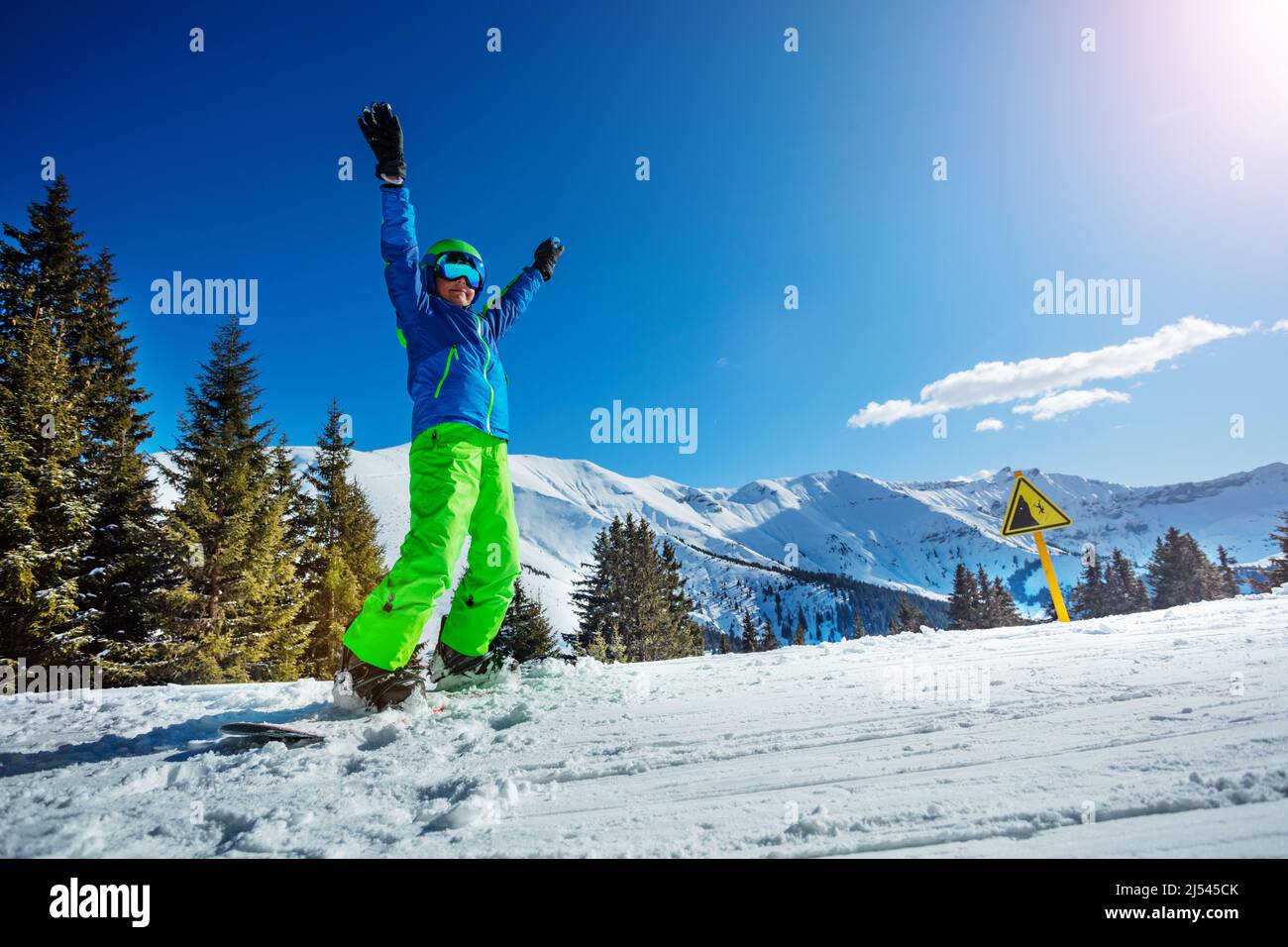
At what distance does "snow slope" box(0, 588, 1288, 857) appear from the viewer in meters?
1.33

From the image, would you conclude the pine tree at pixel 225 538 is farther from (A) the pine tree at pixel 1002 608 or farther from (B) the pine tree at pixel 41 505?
(A) the pine tree at pixel 1002 608

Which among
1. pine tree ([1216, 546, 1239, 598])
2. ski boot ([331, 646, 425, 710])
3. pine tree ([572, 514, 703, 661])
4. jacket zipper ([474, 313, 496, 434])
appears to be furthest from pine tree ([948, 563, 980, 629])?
ski boot ([331, 646, 425, 710])

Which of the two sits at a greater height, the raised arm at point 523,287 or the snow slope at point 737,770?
the raised arm at point 523,287

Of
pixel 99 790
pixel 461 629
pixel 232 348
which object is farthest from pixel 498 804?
pixel 232 348

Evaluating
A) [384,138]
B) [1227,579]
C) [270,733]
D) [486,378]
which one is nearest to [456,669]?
[270,733]

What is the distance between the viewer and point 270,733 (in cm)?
246

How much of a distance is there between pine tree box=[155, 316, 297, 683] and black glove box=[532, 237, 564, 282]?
15.0 meters

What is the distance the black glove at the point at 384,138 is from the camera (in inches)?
139

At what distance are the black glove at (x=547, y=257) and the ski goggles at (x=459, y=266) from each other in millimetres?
1138

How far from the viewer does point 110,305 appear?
17016 millimetres

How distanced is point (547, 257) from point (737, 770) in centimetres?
461

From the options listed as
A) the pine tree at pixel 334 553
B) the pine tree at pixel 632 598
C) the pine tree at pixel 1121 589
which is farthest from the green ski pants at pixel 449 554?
the pine tree at pixel 1121 589

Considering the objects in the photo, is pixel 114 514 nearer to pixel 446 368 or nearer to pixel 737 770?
pixel 446 368
